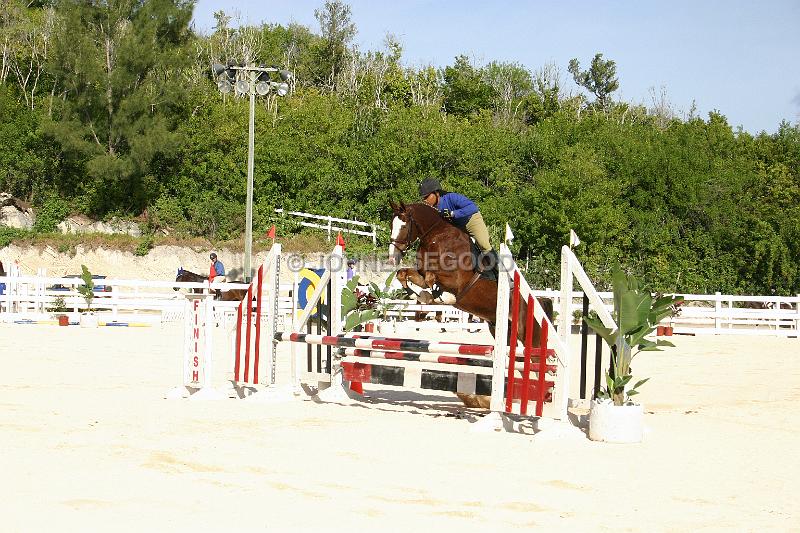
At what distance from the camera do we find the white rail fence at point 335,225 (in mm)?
35312

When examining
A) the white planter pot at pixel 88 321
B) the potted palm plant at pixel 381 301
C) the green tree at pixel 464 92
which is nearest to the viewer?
the potted palm plant at pixel 381 301

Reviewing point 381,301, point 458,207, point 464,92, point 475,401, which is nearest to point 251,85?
point 381,301

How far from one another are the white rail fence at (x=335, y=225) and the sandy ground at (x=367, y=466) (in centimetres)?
2509

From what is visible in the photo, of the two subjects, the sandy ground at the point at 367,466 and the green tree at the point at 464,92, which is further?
the green tree at the point at 464,92

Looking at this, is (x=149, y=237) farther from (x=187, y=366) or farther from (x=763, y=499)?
(x=763, y=499)

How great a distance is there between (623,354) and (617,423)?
0.58 meters

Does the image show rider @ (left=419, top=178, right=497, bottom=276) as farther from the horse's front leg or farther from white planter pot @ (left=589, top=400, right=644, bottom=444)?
white planter pot @ (left=589, top=400, right=644, bottom=444)

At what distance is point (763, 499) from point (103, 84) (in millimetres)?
36209

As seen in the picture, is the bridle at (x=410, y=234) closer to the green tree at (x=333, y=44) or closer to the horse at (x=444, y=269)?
the horse at (x=444, y=269)

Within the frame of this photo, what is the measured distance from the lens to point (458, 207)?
966 cm

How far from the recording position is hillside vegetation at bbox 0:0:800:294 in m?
36.8

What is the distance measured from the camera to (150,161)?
38031 millimetres

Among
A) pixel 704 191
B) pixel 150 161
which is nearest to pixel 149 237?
pixel 150 161

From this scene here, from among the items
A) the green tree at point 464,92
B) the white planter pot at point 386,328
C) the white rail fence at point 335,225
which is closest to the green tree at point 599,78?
the green tree at point 464,92
